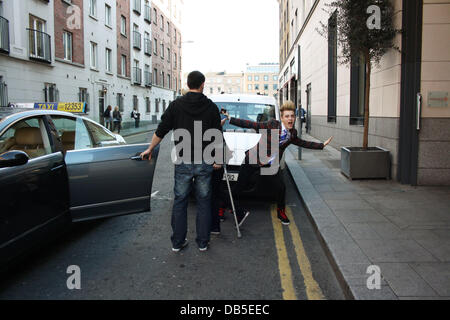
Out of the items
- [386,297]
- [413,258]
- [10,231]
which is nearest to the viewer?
[386,297]

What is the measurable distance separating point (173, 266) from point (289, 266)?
1.18 metres

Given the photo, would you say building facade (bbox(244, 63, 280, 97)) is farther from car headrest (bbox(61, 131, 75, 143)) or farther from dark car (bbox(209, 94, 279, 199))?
car headrest (bbox(61, 131, 75, 143))

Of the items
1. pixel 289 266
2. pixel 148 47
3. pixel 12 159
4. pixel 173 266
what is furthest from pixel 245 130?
pixel 148 47

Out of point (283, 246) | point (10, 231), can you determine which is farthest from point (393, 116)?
point (10, 231)

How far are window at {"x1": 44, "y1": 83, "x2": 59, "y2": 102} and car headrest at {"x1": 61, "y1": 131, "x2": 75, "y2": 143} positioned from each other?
1554 centimetres

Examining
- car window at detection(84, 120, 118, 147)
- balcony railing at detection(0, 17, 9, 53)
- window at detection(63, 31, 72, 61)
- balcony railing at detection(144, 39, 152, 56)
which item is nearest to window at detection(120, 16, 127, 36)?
balcony railing at detection(144, 39, 152, 56)

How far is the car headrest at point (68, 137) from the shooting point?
4.98 m

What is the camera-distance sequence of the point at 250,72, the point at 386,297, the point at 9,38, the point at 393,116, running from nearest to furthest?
the point at 386,297, the point at 393,116, the point at 9,38, the point at 250,72

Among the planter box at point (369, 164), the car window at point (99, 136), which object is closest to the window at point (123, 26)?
the planter box at point (369, 164)

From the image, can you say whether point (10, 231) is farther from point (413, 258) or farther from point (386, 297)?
point (413, 258)

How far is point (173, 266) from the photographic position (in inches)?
154

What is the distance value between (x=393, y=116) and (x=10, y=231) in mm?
6821

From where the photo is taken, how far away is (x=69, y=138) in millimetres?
5066

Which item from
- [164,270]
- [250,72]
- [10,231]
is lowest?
[164,270]
